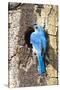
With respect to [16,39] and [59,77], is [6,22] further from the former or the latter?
[59,77]

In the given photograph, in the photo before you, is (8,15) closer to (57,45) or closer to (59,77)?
(57,45)

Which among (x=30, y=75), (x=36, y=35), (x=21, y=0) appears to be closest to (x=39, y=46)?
(x=36, y=35)

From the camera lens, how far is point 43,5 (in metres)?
1.36

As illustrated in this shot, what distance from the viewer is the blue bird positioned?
4.42ft

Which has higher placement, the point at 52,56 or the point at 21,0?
the point at 21,0

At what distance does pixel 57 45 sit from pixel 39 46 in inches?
4.2

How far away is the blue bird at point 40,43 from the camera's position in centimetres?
135

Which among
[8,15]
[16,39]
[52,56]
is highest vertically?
[8,15]

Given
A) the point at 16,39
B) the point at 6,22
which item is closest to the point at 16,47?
the point at 16,39

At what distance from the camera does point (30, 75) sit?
1.35m

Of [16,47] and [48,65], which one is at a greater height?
[16,47]

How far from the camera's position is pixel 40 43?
135 cm

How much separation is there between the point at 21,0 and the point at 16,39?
0.22 m

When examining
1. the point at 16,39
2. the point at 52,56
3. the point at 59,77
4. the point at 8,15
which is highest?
the point at 8,15
